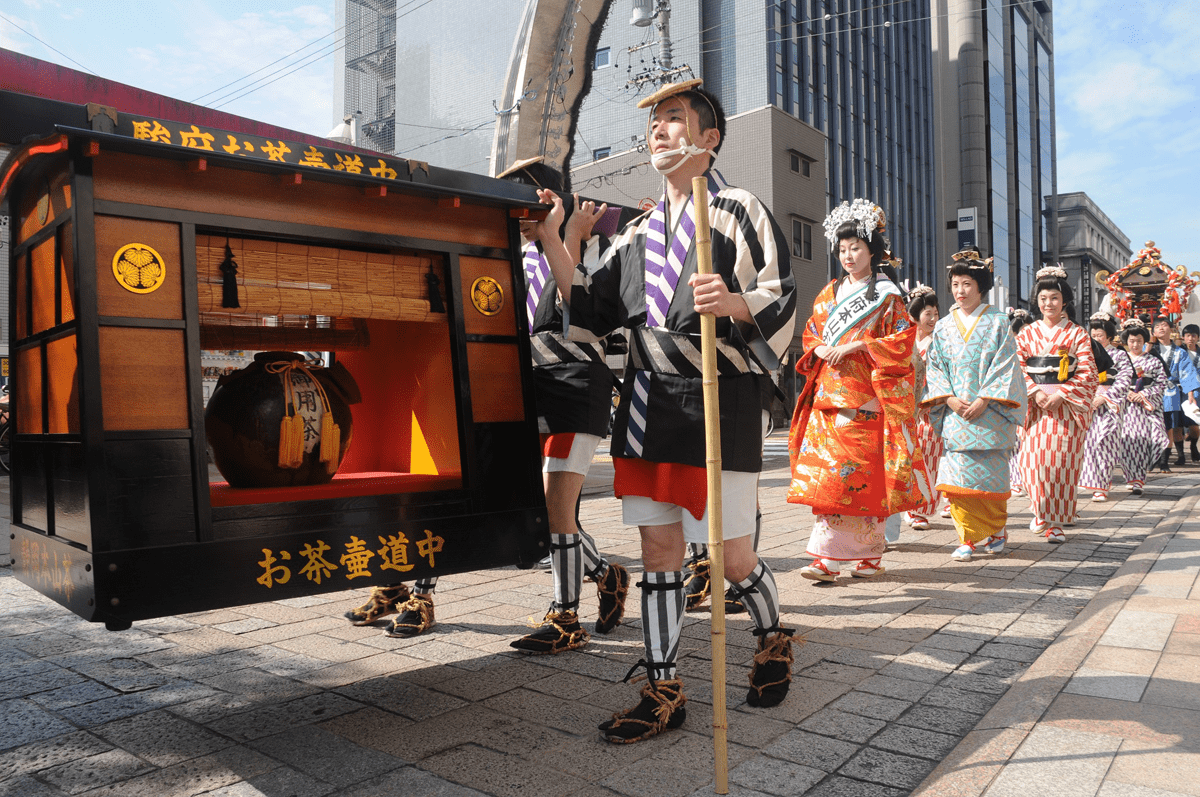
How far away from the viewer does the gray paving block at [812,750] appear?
8.23 ft

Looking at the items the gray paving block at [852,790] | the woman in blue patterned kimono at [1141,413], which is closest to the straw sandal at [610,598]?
the gray paving block at [852,790]

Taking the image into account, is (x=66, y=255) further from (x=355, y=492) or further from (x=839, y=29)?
(x=839, y=29)

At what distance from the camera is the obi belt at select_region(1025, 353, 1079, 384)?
22.4 feet

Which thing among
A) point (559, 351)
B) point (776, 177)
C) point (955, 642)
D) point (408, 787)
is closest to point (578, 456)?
point (559, 351)

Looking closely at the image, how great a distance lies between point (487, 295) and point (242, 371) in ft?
2.95

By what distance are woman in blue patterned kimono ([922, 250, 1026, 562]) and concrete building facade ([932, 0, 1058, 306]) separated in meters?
27.2

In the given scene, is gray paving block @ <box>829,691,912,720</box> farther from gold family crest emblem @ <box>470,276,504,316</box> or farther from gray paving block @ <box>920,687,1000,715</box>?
gold family crest emblem @ <box>470,276,504,316</box>

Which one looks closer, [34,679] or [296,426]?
[296,426]

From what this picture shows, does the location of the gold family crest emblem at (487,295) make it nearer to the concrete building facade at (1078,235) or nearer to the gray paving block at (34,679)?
the gray paving block at (34,679)

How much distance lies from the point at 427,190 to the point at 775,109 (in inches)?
1028

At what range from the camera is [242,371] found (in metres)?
2.98

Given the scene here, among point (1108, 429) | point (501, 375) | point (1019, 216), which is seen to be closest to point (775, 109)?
point (1108, 429)

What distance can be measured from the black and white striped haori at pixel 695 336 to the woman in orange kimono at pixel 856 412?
221cm

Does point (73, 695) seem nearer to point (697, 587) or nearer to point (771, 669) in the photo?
point (771, 669)
